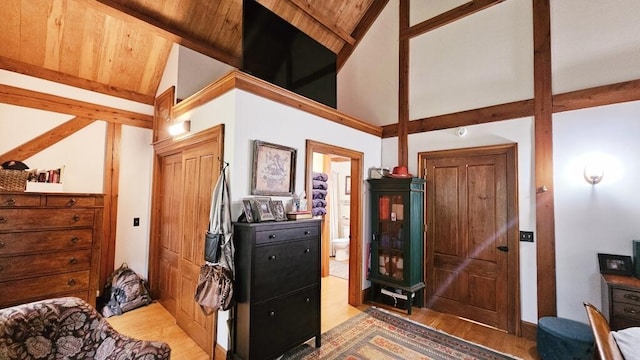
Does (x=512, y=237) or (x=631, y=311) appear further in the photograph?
(x=512, y=237)

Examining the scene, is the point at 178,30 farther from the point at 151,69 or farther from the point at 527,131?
the point at 527,131

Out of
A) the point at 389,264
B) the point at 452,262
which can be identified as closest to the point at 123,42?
the point at 389,264

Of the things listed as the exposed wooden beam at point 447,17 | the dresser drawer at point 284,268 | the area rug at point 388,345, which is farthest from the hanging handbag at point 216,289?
the exposed wooden beam at point 447,17

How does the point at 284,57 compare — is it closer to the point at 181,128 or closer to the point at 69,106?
the point at 181,128

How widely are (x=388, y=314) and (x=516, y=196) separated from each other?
2.10 m

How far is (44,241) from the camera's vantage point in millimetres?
2525

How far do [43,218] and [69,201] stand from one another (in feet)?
0.77

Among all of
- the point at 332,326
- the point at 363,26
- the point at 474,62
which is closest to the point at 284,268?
the point at 332,326

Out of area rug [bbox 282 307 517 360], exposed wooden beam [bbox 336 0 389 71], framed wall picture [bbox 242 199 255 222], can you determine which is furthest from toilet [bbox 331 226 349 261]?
framed wall picture [bbox 242 199 255 222]

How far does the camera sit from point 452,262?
11.5 feet

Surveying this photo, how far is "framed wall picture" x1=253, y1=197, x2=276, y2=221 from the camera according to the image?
93.4 inches

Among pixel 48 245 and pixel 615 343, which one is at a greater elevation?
pixel 48 245

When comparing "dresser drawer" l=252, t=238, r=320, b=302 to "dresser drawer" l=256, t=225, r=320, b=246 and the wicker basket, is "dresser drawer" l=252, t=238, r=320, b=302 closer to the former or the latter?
"dresser drawer" l=256, t=225, r=320, b=246

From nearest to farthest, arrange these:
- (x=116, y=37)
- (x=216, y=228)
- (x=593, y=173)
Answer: (x=216, y=228) < (x=593, y=173) < (x=116, y=37)
